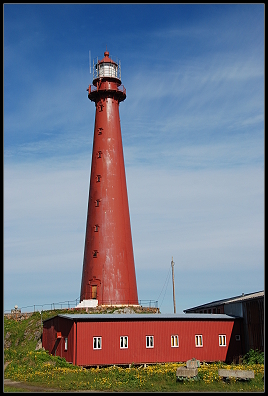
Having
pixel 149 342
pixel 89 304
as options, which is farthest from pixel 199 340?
pixel 89 304

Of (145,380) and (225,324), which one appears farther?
(225,324)

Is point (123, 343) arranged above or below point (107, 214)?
below

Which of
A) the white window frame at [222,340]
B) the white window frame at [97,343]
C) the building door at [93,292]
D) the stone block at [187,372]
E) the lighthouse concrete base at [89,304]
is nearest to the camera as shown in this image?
the stone block at [187,372]

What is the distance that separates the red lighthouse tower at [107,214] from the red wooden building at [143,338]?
5876mm

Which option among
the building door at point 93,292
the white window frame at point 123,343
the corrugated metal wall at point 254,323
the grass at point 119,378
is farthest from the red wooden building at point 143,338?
the building door at point 93,292

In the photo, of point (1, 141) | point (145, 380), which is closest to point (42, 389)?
point (145, 380)

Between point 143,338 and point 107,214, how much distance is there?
12.2m

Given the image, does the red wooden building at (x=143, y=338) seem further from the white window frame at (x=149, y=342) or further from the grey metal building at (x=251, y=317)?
the grey metal building at (x=251, y=317)

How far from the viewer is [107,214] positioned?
40.9 metres

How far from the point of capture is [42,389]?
22156 millimetres

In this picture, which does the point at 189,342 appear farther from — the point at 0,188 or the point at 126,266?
the point at 0,188

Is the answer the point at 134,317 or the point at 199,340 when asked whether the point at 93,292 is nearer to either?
the point at 134,317

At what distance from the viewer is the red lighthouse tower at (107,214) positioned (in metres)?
39.7

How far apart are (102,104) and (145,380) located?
27.3 meters
